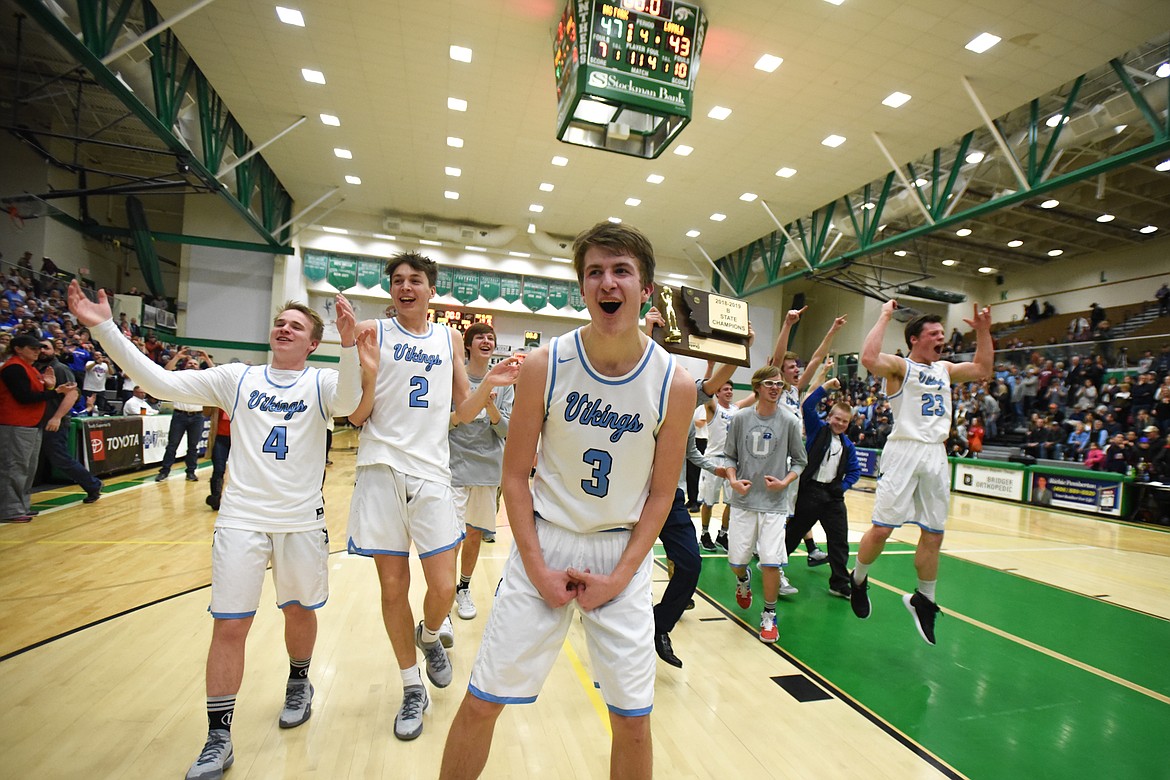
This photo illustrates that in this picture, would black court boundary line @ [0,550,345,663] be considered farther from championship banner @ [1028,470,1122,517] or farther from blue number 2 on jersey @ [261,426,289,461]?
championship banner @ [1028,470,1122,517]

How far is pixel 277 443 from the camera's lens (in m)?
2.56

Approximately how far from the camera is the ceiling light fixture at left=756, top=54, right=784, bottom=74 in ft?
30.0

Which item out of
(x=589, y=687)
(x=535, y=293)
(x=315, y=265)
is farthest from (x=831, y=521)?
(x=315, y=265)

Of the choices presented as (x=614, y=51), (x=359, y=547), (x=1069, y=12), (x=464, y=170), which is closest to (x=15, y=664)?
(x=359, y=547)

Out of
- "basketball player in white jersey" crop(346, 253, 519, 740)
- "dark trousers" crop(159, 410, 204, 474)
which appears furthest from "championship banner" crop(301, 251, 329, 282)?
"basketball player in white jersey" crop(346, 253, 519, 740)

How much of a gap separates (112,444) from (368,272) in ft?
34.3

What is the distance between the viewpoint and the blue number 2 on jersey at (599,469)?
5.93 feet

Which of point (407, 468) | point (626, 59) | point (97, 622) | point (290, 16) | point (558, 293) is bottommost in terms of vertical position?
point (97, 622)

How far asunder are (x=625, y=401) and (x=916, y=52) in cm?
1008

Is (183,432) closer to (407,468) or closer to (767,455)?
(407,468)

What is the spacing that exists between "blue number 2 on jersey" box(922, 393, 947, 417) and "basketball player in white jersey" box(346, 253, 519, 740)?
2954 mm

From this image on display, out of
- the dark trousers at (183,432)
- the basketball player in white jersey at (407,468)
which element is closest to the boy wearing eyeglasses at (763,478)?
the basketball player in white jersey at (407,468)

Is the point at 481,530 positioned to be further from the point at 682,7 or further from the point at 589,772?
the point at 682,7

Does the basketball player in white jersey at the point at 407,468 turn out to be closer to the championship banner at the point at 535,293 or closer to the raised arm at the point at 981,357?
the raised arm at the point at 981,357
